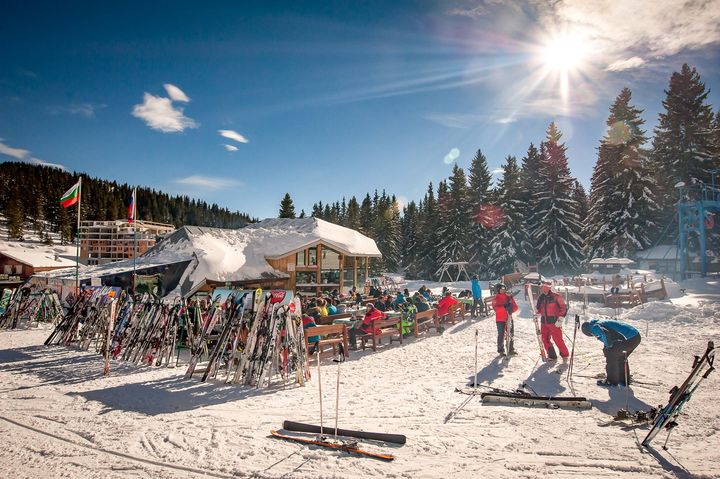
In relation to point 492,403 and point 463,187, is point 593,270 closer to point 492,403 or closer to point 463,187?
point 463,187

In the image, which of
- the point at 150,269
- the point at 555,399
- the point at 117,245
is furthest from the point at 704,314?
the point at 117,245

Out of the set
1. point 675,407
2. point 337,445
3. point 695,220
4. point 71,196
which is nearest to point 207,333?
point 337,445

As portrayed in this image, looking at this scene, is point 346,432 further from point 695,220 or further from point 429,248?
point 429,248

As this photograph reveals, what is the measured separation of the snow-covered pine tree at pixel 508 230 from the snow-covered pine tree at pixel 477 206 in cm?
137

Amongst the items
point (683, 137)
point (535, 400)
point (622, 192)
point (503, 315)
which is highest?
point (683, 137)

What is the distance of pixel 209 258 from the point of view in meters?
18.6

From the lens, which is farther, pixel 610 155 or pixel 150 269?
pixel 610 155

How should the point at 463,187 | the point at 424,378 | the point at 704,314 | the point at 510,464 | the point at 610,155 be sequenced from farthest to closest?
the point at 463,187 → the point at 610,155 → the point at 704,314 → the point at 424,378 → the point at 510,464

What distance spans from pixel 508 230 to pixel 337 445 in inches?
1376

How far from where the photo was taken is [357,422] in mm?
5656

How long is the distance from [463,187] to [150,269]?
30.3 m

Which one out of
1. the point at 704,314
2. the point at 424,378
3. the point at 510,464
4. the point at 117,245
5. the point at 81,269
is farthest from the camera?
the point at 117,245


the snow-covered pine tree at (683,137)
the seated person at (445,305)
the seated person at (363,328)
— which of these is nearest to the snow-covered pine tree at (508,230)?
the snow-covered pine tree at (683,137)

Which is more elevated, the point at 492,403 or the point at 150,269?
the point at 150,269
